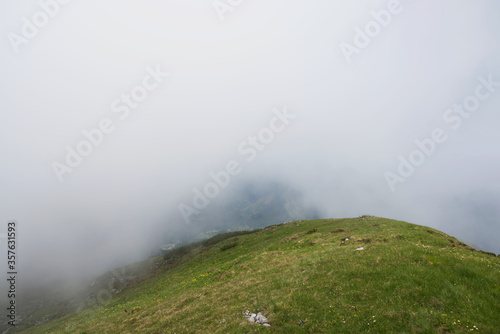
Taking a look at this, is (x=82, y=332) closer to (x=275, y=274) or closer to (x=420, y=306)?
(x=275, y=274)

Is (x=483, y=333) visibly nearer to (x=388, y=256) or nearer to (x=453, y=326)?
(x=453, y=326)

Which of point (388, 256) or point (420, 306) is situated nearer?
point (420, 306)

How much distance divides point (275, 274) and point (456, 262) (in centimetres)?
1512

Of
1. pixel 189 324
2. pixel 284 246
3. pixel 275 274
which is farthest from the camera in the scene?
pixel 284 246

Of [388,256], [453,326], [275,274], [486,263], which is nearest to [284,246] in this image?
[275,274]

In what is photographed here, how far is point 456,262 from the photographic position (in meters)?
15.1

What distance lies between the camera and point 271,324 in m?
13.9

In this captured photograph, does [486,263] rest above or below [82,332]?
above

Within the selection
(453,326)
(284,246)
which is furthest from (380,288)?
(284,246)

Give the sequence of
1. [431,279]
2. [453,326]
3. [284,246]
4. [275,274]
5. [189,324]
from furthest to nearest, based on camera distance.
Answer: [284,246]
[275,274]
[189,324]
[431,279]
[453,326]

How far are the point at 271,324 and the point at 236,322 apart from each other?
2766 mm

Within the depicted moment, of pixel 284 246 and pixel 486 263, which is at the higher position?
pixel 486 263

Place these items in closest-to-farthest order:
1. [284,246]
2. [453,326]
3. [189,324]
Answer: [453,326], [189,324], [284,246]

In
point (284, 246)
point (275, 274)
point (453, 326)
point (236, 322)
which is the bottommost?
point (284, 246)
